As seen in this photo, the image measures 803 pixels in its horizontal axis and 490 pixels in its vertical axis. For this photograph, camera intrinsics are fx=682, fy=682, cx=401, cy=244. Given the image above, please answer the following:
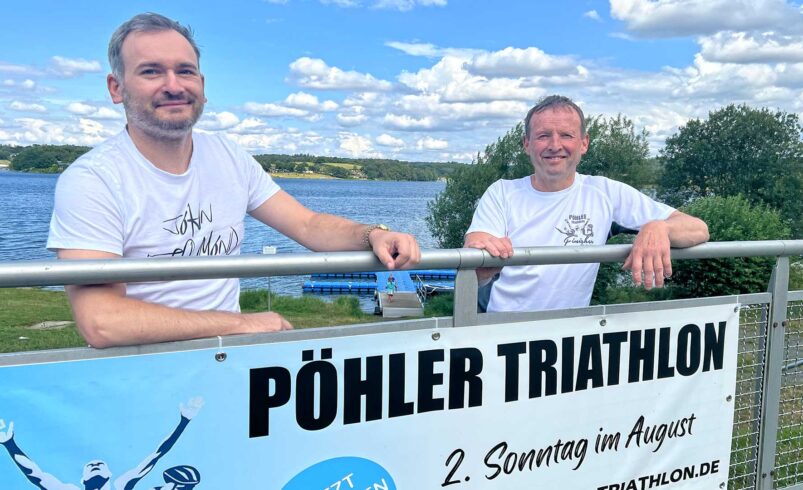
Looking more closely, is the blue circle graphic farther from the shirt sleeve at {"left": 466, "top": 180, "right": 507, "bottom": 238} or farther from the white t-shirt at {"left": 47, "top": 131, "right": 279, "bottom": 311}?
the shirt sleeve at {"left": 466, "top": 180, "right": 507, "bottom": 238}

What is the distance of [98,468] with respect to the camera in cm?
181

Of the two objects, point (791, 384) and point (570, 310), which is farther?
point (791, 384)

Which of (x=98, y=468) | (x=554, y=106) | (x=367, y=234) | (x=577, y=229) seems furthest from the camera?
(x=554, y=106)

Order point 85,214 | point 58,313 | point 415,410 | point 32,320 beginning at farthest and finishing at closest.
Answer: point 58,313
point 32,320
point 415,410
point 85,214

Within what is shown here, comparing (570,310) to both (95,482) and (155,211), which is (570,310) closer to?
(155,211)

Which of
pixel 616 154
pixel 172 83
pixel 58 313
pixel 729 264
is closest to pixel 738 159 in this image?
pixel 616 154

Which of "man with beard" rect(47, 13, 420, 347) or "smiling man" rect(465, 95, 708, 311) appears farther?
"smiling man" rect(465, 95, 708, 311)

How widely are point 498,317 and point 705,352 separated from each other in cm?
105

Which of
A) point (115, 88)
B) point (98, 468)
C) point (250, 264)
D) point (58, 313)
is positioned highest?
point (115, 88)

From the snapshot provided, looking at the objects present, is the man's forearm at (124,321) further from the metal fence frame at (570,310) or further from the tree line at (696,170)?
the tree line at (696,170)

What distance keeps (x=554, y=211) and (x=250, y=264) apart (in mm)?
1722

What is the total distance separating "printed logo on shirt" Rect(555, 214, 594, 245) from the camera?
3.17 meters

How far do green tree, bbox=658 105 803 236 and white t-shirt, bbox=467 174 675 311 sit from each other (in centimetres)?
6047

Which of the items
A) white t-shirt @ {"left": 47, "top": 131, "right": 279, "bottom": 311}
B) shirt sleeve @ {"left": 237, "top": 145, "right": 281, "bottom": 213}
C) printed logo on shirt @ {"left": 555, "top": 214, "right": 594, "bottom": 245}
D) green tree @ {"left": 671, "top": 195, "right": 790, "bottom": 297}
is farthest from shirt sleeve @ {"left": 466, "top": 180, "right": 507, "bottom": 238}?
green tree @ {"left": 671, "top": 195, "right": 790, "bottom": 297}
